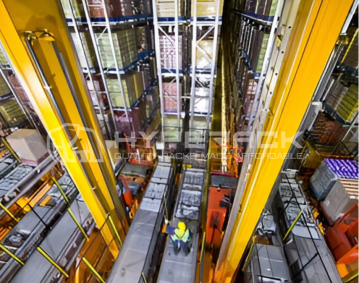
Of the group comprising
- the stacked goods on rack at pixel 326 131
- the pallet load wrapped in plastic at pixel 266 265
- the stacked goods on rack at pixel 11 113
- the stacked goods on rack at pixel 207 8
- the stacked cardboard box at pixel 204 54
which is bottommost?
the pallet load wrapped in plastic at pixel 266 265

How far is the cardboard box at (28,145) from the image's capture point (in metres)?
4.82

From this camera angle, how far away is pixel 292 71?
1710mm

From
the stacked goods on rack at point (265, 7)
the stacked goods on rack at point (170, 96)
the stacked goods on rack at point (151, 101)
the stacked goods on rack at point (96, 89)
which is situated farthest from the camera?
the stacked goods on rack at point (151, 101)

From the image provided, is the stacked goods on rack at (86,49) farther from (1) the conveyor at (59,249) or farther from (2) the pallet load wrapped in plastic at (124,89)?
(1) the conveyor at (59,249)

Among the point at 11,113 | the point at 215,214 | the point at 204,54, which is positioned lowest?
the point at 215,214

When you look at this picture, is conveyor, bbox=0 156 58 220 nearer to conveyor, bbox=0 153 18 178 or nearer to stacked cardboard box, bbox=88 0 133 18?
conveyor, bbox=0 153 18 178

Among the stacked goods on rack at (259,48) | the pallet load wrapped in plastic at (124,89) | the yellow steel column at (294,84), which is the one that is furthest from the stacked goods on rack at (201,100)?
the yellow steel column at (294,84)

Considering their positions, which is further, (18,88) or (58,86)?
(18,88)

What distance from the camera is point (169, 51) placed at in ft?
16.9

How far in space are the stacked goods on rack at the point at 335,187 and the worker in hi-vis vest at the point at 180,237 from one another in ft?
12.4

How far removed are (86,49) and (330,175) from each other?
7.41 meters

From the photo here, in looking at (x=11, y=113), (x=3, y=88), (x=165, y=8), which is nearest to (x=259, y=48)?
(x=165, y=8)

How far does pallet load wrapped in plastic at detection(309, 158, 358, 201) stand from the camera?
4.91m

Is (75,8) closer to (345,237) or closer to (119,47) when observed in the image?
(119,47)
